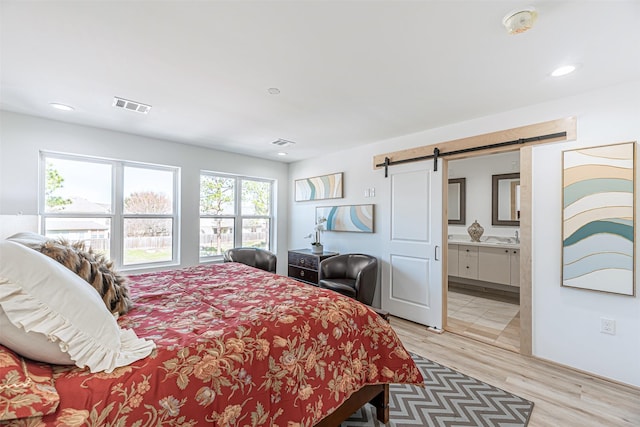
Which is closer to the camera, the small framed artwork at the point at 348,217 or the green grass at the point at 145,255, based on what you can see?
the green grass at the point at 145,255

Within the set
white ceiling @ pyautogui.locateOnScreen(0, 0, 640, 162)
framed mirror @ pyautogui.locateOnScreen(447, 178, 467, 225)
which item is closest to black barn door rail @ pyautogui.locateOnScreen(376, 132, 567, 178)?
white ceiling @ pyautogui.locateOnScreen(0, 0, 640, 162)

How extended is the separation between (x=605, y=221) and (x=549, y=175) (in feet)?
1.85

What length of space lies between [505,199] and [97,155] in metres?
6.31

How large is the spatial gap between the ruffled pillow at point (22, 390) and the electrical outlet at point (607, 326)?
3.53 metres

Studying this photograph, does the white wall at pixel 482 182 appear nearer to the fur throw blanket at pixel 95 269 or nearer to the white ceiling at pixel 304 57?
the white ceiling at pixel 304 57

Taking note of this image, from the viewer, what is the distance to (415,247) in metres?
3.51

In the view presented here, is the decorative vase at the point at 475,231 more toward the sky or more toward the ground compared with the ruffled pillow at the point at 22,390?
more toward the sky

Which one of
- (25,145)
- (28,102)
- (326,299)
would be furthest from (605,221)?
(25,145)

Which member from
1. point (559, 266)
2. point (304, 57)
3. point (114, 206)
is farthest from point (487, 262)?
point (114, 206)

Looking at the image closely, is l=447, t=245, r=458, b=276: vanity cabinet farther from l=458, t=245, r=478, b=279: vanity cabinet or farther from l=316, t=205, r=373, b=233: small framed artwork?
l=316, t=205, r=373, b=233: small framed artwork

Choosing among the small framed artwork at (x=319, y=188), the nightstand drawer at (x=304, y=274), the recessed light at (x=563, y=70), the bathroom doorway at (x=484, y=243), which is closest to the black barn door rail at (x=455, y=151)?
the recessed light at (x=563, y=70)

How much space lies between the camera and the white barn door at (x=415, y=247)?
333cm

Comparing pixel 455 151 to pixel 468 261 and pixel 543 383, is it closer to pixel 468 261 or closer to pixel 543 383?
pixel 543 383

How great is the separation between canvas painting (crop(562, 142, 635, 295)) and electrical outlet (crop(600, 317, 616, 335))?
26 centimetres
